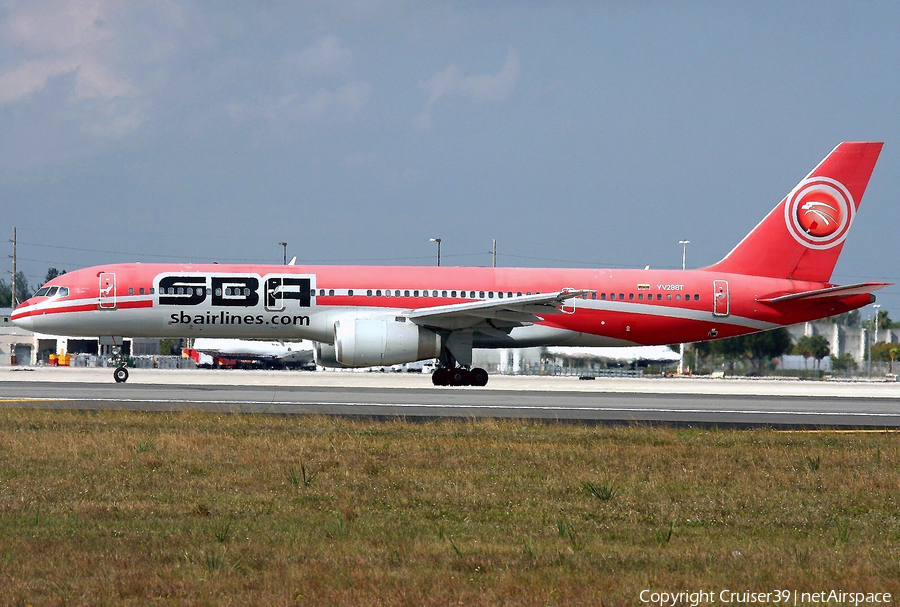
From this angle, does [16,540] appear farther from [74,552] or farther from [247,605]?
[247,605]

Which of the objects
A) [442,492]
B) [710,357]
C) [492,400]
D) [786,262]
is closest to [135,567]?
[442,492]

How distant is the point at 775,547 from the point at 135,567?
203 inches

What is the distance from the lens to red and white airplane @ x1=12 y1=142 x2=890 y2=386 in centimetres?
2989

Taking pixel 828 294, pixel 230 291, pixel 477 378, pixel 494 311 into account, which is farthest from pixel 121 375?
pixel 828 294

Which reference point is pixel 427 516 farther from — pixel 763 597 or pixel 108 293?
pixel 108 293

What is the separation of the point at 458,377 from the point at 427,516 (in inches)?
886

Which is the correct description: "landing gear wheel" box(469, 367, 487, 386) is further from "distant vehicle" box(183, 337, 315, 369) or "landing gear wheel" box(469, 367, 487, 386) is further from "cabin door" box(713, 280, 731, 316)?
"distant vehicle" box(183, 337, 315, 369)

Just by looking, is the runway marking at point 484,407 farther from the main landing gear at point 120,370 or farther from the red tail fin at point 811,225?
the red tail fin at point 811,225

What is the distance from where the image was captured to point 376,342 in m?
28.6

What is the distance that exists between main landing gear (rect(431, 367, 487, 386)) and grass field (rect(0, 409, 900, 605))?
15.7m

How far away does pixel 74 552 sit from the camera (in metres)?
7.06

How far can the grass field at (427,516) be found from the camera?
6.42 m

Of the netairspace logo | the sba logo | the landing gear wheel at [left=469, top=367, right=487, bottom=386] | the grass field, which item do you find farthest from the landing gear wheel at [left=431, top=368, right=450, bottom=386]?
the netairspace logo

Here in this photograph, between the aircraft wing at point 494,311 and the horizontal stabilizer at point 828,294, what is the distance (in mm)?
Result: 8166
